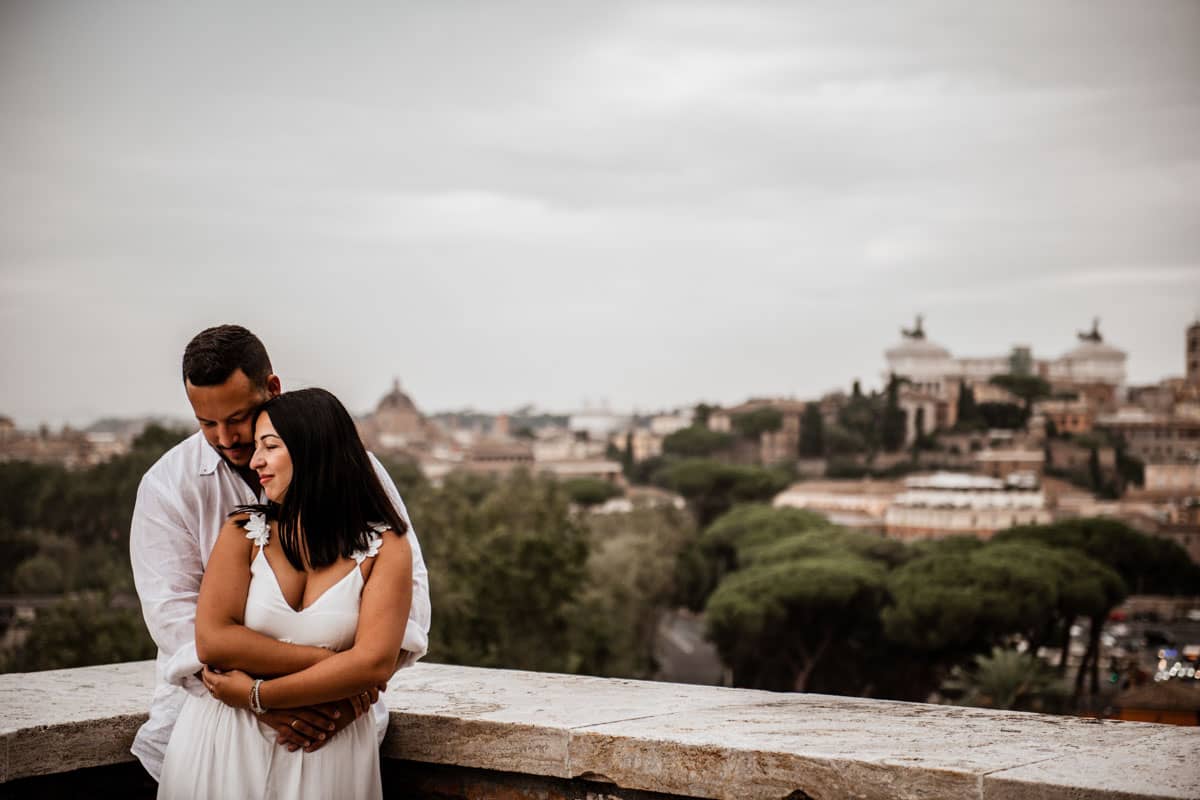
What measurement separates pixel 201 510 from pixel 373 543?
353 mm

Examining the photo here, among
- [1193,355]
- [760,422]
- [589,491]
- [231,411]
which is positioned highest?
[1193,355]

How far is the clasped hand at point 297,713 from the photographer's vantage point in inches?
83.9

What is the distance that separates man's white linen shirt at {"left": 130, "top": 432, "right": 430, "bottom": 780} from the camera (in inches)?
88.1

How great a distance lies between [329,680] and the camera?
2092 mm

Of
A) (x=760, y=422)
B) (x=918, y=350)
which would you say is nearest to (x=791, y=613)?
(x=760, y=422)

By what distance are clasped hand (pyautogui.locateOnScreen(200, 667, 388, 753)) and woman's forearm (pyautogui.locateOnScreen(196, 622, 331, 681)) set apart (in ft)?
0.08

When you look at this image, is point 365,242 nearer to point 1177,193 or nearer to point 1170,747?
point 1177,193

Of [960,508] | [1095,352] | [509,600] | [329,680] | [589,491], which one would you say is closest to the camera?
[329,680]

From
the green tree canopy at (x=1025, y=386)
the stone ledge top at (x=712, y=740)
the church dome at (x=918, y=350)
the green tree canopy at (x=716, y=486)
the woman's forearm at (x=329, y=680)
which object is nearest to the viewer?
the stone ledge top at (x=712, y=740)

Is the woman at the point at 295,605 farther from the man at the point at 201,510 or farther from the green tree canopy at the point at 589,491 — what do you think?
the green tree canopy at the point at 589,491

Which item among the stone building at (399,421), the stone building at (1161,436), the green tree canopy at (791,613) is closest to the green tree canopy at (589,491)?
the stone building at (1161,436)

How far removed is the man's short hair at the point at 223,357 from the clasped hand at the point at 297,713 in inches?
17.8

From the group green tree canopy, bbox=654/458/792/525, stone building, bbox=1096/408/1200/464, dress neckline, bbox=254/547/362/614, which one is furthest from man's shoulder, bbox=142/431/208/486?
stone building, bbox=1096/408/1200/464

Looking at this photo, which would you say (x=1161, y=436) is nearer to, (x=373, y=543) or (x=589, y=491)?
(x=589, y=491)
